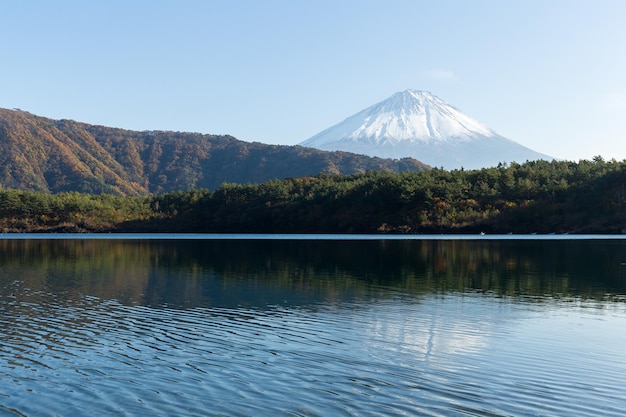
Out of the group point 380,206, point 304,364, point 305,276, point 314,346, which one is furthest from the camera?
point 380,206

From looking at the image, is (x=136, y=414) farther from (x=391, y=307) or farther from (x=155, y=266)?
(x=155, y=266)

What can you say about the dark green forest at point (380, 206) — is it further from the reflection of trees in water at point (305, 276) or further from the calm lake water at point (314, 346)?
the calm lake water at point (314, 346)

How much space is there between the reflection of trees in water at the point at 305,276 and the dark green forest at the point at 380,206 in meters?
50.1

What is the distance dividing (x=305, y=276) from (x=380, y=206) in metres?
76.0

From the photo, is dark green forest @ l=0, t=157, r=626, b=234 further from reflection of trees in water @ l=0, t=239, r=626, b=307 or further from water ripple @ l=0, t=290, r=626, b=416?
water ripple @ l=0, t=290, r=626, b=416

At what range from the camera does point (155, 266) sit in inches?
1635

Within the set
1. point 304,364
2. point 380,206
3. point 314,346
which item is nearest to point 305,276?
point 314,346

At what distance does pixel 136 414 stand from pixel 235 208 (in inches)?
4524

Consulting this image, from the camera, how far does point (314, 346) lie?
16047 millimetres

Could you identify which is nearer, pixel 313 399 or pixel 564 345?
pixel 313 399

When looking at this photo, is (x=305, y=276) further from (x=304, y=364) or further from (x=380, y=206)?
(x=380, y=206)

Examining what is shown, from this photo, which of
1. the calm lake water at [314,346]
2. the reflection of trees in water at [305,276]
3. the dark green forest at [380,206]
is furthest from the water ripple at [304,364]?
the dark green forest at [380,206]

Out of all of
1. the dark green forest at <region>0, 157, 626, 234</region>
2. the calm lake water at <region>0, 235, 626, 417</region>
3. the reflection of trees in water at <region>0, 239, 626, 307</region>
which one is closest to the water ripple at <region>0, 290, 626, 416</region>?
the calm lake water at <region>0, 235, 626, 417</region>

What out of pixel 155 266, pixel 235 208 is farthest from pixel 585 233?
pixel 155 266
